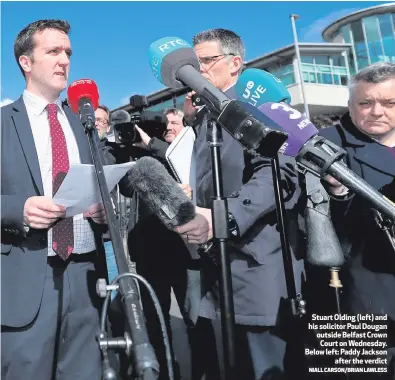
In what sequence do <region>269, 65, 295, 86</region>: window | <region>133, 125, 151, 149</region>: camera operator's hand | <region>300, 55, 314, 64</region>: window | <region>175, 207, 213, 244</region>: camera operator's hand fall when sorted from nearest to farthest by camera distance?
<region>175, 207, 213, 244</region>: camera operator's hand < <region>133, 125, 151, 149</region>: camera operator's hand < <region>269, 65, 295, 86</region>: window < <region>300, 55, 314, 64</region>: window

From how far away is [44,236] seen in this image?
76.7 inches

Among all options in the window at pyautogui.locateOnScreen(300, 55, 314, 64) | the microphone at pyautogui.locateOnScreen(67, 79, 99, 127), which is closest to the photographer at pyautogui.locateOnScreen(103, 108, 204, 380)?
the microphone at pyautogui.locateOnScreen(67, 79, 99, 127)

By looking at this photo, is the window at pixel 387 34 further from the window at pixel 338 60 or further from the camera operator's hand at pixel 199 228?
the camera operator's hand at pixel 199 228

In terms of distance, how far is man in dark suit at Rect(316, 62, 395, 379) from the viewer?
1960 millimetres

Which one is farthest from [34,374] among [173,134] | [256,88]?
[173,134]

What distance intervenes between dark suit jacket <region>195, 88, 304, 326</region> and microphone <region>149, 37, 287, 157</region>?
14.2 inches

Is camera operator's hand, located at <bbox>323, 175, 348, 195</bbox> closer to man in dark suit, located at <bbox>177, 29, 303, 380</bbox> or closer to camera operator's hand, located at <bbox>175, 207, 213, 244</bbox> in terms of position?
man in dark suit, located at <bbox>177, 29, 303, 380</bbox>

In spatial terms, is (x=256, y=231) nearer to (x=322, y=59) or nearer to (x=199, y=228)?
(x=199, y=228)

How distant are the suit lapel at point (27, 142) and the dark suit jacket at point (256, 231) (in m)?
0.77

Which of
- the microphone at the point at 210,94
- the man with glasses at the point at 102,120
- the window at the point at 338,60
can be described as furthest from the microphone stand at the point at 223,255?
the window at the point at 338,60

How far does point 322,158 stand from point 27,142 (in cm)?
131

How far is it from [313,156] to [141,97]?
7.83ft

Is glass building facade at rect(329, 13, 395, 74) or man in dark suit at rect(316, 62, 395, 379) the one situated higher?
glass building facade at rect(329, 13, 395, 74)

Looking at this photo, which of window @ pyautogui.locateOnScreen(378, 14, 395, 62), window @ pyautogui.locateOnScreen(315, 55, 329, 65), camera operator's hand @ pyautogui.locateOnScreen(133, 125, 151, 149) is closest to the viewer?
camera operator's hand @ pyautogui.locateOnScreen(133, 125, 151, 149)
